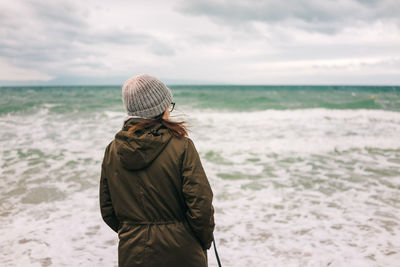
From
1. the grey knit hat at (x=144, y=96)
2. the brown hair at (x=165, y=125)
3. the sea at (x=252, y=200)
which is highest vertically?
the grey knit hat at (x=144, y=96)

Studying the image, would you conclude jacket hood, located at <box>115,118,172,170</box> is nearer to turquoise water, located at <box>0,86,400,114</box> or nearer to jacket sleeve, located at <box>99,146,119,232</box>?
jacket sleeve, located at <box>99,146,119,232</box>

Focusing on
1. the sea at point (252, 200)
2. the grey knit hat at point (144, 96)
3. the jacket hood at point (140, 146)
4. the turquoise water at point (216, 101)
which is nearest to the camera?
the jacket hood at point (140, 146)

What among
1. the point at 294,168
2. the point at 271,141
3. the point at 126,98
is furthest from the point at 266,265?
the point at 271,141

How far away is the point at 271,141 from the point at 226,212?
650cm

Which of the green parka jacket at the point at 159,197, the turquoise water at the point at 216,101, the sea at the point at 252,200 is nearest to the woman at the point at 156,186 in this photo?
the green parka jacket at the point at 159,197

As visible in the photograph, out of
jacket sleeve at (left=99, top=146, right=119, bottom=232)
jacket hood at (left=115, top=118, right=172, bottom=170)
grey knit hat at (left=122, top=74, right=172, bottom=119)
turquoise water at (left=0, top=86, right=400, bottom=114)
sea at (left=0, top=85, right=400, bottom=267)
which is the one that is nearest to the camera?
jacket hood at (left=115, top=118, right=172, bottom=170)

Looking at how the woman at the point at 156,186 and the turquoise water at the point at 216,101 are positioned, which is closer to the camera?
the woman at the point at 156,186

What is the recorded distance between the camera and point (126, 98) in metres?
1.71

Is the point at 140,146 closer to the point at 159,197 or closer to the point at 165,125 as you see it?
the point at 165,125

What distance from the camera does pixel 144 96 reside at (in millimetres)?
1677

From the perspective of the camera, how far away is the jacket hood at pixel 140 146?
1567mm

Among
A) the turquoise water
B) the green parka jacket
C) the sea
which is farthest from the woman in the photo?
the turquoise water

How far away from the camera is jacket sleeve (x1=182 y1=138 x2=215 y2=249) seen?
165cm

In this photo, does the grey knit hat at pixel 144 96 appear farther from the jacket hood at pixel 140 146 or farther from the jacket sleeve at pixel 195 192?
the jacket sleeve at pixel 195 192
